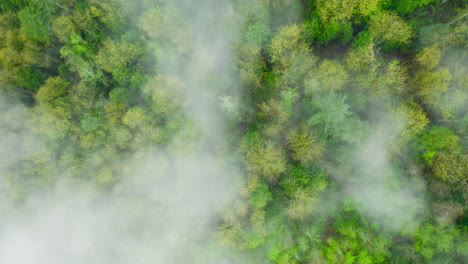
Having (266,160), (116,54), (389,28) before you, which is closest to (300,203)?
(266,160)

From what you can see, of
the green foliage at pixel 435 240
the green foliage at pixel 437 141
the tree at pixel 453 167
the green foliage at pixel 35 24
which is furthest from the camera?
the green foliage at pixel 35 24

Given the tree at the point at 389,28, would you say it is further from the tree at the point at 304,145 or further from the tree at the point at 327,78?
the tree at the point at 304,145

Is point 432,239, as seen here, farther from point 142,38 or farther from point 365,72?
point 142,38

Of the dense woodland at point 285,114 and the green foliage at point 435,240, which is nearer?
the green foliage at point 435,240

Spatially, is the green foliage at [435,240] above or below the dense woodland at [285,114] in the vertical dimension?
below

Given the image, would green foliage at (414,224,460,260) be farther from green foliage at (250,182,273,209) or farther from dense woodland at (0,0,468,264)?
green foliage at (250,182,273,209)

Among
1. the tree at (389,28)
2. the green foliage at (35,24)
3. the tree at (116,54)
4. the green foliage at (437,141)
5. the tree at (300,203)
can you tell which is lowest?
the tree at (300,203)

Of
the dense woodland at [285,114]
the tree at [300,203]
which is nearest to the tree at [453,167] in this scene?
the dense woodland at [285,114]

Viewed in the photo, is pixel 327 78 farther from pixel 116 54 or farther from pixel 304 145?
pixel 116 54

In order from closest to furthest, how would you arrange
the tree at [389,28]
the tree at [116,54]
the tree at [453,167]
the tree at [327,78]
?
the tree at [453,167]
the tree at [389,28]
the tree at [327,78]
the tree at [116,54]

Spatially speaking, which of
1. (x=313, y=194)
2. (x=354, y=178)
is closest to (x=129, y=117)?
(x=313, y=194)
